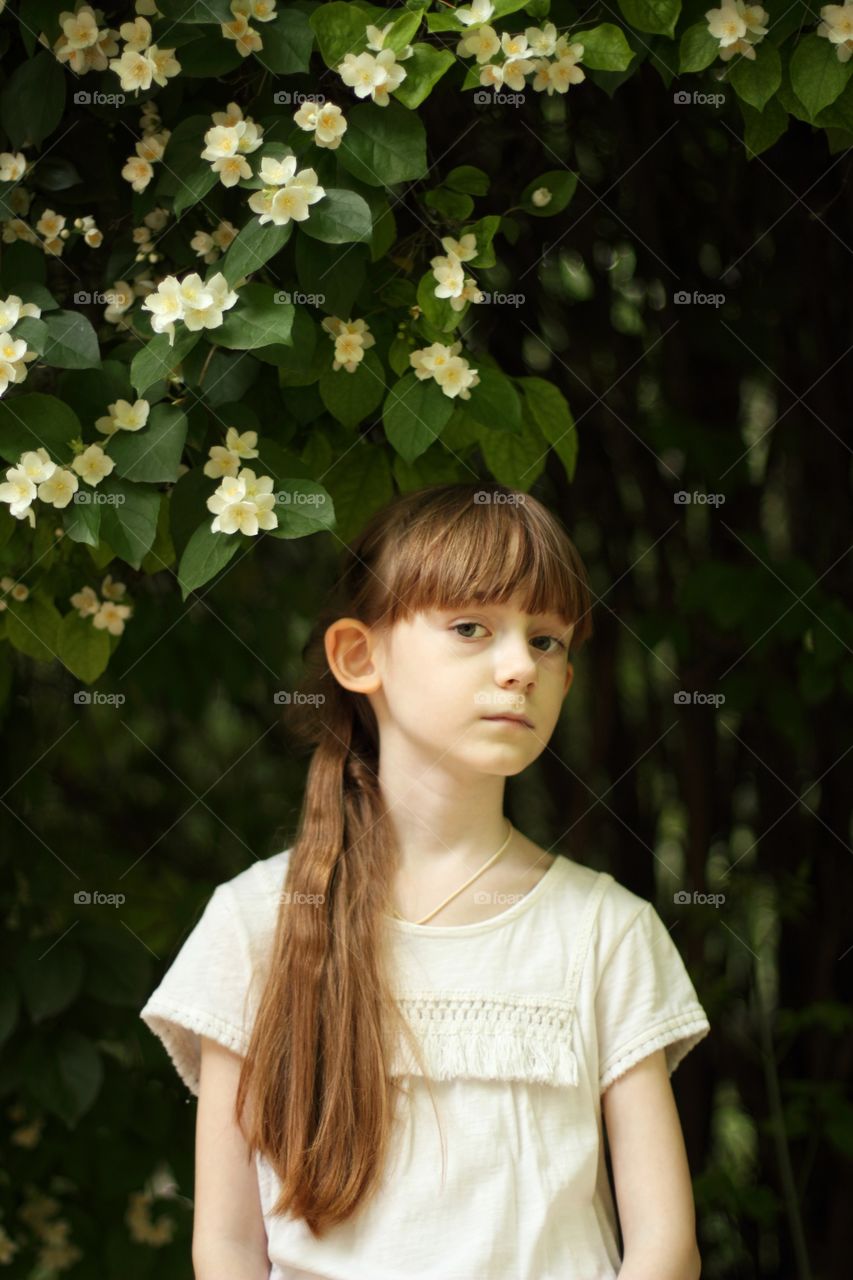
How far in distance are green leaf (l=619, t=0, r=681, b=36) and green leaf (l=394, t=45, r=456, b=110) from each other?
20 cm

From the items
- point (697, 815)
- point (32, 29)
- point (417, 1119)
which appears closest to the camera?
point (417, 1119)

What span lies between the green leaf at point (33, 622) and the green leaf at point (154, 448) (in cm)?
29

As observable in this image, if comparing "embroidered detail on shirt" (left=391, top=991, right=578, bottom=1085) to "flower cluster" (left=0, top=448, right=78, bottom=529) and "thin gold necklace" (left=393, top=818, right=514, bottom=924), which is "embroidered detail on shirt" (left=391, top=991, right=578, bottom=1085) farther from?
"flower cluster" (left=0, top=448, right=78, bottom=529)

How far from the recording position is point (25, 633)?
5.67 feet

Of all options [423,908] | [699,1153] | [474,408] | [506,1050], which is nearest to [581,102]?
[474,408]

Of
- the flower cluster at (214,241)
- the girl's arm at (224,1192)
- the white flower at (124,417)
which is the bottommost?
the girl's arm at (224,1192)

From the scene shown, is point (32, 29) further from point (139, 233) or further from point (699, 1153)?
point (699, 1153)

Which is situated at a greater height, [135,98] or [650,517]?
[135,98]

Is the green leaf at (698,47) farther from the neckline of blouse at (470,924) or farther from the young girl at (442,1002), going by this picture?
the neckline of blouse at (470,924)

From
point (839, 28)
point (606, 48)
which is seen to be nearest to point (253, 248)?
point (606, 48)

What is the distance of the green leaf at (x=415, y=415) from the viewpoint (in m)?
1.55

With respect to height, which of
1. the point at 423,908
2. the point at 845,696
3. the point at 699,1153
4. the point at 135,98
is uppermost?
the point at 135,98

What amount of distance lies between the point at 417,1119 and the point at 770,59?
1.15 meters

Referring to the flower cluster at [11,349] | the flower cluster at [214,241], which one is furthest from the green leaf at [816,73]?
the flower cluster at [11,349]
